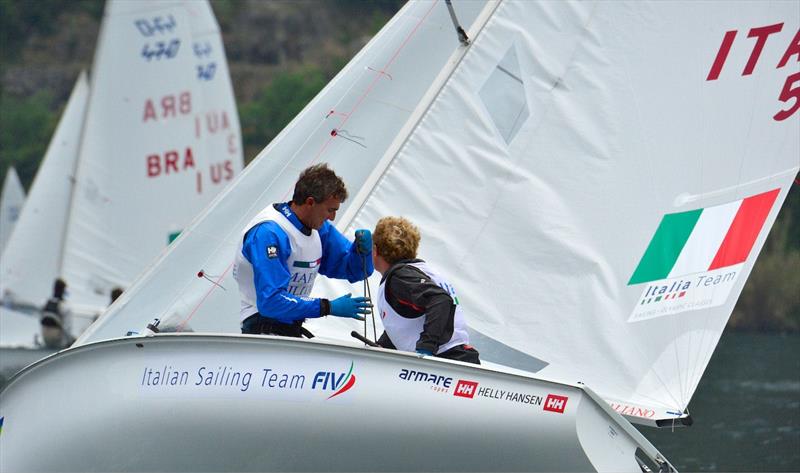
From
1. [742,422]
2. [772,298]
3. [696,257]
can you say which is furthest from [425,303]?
[772,298]

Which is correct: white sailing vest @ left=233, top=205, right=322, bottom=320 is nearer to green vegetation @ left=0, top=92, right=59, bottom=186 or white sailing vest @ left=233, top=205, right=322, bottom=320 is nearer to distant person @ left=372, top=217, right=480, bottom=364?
distant person @ left=372, top=217, right=480, bottom=364

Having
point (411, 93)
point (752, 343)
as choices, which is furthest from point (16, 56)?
point (411, 93)

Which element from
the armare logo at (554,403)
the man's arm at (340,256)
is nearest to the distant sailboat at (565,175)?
the man's arm at (340,256)

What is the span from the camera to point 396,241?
3965mm

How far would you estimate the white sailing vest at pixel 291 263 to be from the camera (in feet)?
13.6

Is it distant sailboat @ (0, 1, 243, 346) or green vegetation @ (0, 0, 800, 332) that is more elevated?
green vegetation @ (0, 0, 800, 332)

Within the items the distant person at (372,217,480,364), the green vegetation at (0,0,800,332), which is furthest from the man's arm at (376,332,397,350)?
the green vegetation at (0,0,800,332)

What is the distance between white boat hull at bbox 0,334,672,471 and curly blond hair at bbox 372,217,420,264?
1.29 feet

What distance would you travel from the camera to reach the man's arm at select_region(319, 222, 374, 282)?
438cm

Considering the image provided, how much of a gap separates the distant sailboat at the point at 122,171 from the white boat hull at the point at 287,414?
31.1ft

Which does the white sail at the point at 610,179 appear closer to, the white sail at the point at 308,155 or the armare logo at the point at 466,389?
the white sail at the point at 308,155

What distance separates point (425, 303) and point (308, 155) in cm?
119

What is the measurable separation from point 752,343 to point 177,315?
42.4ft

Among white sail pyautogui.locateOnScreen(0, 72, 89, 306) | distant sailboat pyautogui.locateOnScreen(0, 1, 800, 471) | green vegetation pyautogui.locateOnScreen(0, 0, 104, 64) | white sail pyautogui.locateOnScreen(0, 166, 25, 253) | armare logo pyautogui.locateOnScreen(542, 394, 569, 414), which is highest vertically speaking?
green vegetation pyautogui.locateOnScreen(0, 0, 104, 64)
